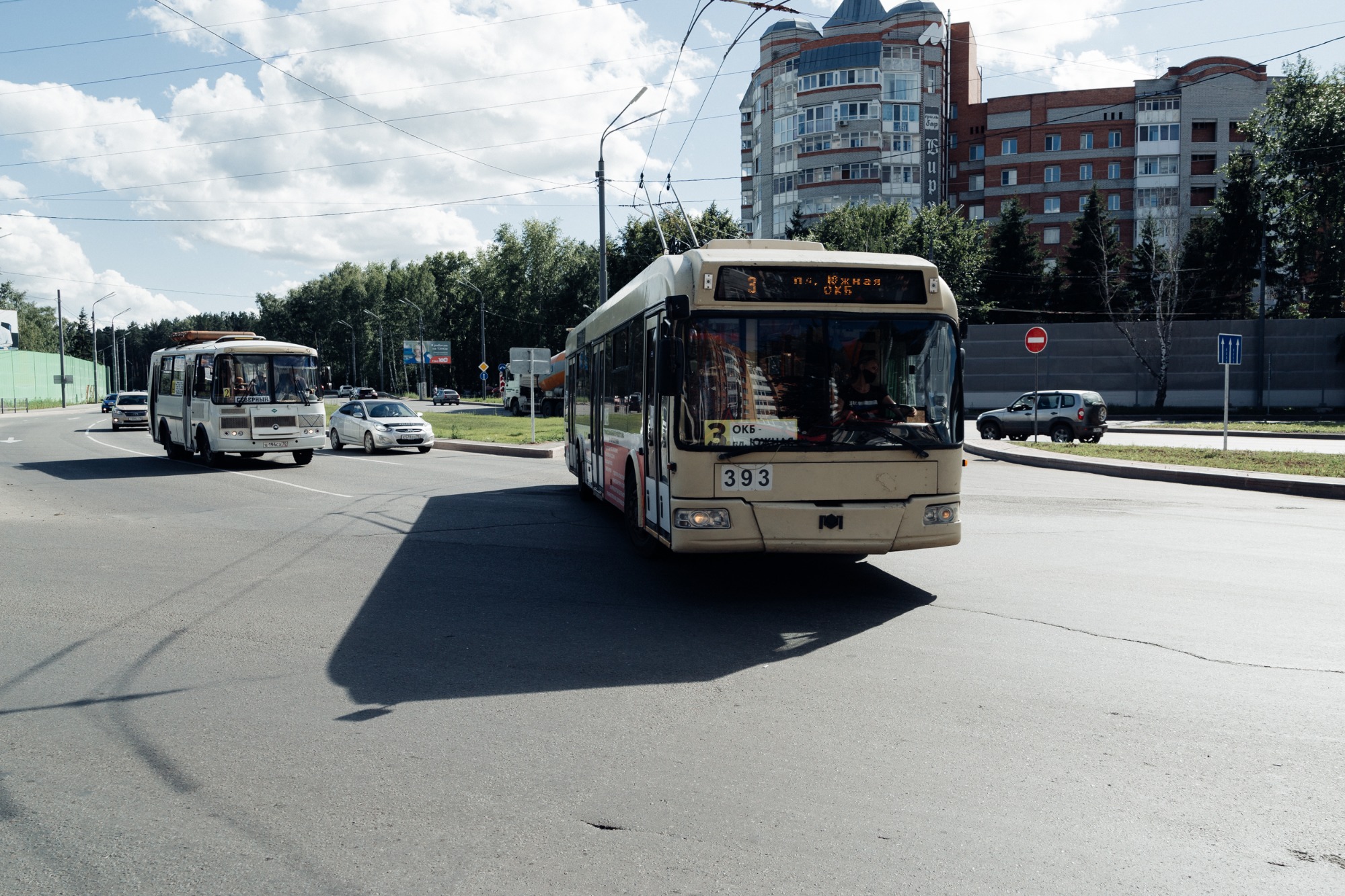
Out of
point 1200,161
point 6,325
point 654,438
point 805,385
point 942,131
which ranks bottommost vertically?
point 654,438

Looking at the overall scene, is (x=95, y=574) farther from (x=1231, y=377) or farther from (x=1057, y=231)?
(x=1057, y=231)

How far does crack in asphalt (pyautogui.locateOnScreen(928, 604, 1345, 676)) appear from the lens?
5.79 metres

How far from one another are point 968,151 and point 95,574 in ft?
288

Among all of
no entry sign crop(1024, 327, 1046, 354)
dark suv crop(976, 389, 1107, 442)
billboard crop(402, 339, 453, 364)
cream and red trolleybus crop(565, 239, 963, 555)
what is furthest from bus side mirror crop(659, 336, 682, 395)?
billboard crop(402, 339, 453, 364)

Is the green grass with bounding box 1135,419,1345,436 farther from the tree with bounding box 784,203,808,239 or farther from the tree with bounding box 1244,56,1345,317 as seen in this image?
the tree with bounding box 784,203,808,239

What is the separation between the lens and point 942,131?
8106 centimetres

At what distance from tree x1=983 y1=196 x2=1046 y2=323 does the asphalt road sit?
5880cm

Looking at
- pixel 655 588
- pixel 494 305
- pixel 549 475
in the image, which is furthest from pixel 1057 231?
pixel 655 588

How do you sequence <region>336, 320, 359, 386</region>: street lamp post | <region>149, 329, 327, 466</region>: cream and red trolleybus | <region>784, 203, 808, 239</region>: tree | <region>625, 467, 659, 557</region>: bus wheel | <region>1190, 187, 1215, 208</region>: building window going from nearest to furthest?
<region>625, 467, 659, 557</region>: bus wheel, <region>149, 329, 327, 466</region>: cream and red trolleybus, <region>784, 203, 808, 239</region>: tree, <region>1190, 187, 1215, 208</region>: building window, <region>336, 320, 359, 386</region>: street lamp post

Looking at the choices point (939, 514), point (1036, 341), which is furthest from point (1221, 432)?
point (939, 514)

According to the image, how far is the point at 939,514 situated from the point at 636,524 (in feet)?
10.6

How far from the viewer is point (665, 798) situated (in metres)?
3.97

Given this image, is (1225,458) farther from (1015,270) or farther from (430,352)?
(430,352)

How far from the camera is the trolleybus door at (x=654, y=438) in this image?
7.92 metres
